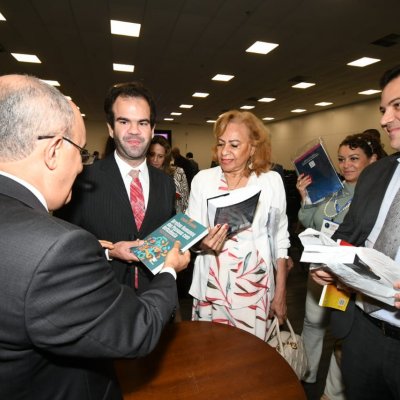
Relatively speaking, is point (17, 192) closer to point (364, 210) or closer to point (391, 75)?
point (364, 210)

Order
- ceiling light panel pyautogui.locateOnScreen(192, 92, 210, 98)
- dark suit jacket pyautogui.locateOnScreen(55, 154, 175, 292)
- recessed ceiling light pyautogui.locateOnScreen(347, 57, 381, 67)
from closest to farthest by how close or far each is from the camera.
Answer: dark suit jacket pyautogui.locateOnScreen(55, 154, 175, 292), recessed ceiling light pyautogui.locateOnScreen(347, 57, 381, 67), ceiling light panel pyautogui.locateOnScreen(192, 92, 210, 98)

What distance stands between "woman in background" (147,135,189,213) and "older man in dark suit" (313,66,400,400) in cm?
257

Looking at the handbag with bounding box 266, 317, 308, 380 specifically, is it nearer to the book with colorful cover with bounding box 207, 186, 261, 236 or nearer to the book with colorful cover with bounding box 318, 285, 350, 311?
the book with colorful cover with bounding box 318, 285, 350, 311

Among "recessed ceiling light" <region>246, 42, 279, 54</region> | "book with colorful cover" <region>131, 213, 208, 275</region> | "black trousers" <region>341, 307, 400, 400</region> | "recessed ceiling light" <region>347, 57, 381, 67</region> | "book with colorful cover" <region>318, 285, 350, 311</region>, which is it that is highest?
"recessed ceiling light" <region>347, 57, 381, 67</region>

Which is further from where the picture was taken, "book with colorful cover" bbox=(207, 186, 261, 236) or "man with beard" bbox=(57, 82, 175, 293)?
"man with beard" bbox=(57, 82, 175, 293)

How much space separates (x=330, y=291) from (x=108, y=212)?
1094 millimetres

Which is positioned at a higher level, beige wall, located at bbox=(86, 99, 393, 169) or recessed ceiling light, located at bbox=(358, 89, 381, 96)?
recessed ceiling light, located at bbox=(358, 89, 381, 96)

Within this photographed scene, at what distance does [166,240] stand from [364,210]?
86 cm

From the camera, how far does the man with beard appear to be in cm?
151

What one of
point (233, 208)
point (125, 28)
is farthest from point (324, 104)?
point (233, 208)

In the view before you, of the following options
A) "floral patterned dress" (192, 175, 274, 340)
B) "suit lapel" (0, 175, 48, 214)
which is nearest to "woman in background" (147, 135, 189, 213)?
"floral patterned dress" (192, 175, 274, 340)

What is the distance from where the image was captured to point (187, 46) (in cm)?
579

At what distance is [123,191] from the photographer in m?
1.53

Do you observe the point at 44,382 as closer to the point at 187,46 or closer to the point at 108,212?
the point at 108,212
